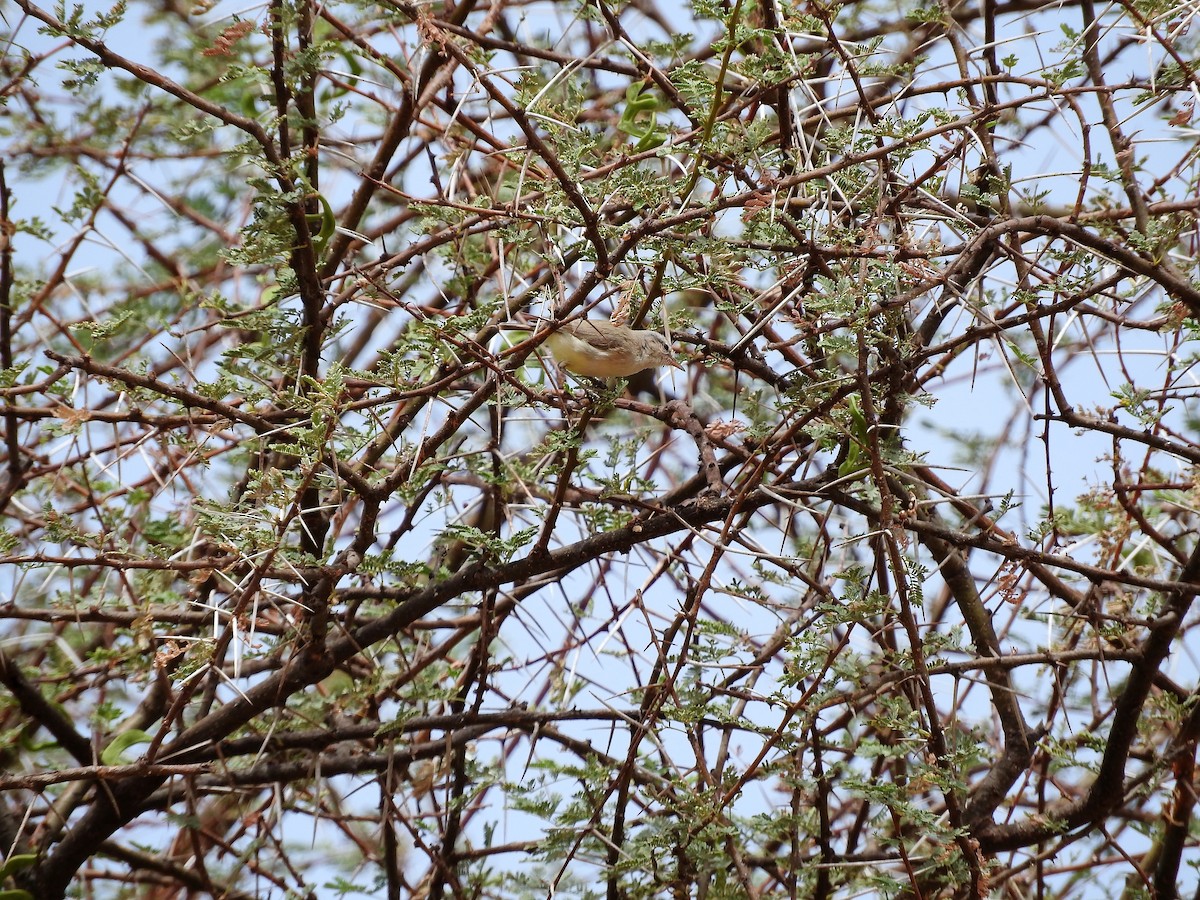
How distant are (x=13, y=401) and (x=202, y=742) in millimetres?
1036

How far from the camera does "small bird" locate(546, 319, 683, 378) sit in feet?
10.2

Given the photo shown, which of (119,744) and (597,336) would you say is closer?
(119,744)

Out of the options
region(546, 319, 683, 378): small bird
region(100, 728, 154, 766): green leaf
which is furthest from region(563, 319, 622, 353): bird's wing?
region(100, 728, 154, 766): green leaf

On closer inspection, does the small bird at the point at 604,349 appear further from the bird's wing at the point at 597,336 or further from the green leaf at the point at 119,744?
the green leaf at the point at 119,744

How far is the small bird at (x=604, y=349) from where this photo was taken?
10.2 feet

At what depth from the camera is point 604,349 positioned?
3160 millimetres

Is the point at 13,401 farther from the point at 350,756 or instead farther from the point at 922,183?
the point at 922,183

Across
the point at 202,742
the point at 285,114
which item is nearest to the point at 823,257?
the point at 285,114

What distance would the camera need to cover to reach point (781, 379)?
2.68 meters

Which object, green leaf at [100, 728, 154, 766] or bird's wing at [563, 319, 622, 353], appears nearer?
green leaf at [100, 728, 154, 766]

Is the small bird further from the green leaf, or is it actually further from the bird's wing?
the green leaf

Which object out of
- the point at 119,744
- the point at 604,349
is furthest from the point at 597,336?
the point at 119,744

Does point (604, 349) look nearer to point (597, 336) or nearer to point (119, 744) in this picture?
point (597, 336)

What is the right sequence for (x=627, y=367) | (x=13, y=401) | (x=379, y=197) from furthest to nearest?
(x=379, y=197)
(x=627, y=367)
(x=13, y=401)
